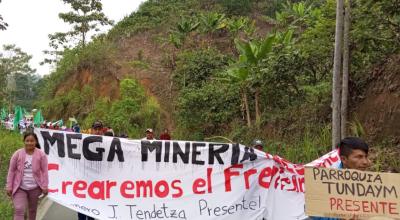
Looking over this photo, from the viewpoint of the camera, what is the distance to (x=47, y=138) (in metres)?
7.70

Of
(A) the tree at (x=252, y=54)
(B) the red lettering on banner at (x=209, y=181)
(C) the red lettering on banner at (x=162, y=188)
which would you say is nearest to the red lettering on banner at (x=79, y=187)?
(C) the red lettering on banner at (x=162, y=188)

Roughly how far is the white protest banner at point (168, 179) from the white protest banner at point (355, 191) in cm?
314

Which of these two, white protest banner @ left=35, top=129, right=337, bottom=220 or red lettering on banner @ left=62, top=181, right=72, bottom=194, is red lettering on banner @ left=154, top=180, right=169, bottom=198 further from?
red lettering on banner @ left=62, top=181, right=72, bottom=194

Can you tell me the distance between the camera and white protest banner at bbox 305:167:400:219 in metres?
4.11

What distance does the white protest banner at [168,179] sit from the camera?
7293mm

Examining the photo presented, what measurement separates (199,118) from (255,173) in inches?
644

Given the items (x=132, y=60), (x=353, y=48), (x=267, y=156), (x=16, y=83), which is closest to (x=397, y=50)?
(x=353, y=48)

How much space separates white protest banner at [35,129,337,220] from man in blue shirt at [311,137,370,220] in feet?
10.8

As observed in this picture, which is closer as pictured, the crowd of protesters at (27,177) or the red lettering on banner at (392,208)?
the red lettering on banner at (392,208)

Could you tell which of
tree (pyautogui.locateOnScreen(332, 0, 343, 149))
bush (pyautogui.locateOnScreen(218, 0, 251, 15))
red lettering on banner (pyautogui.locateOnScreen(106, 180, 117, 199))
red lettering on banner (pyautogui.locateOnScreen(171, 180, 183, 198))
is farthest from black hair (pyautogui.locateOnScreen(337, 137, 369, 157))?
bush (pyautogui.locateOnScreen(218, 0, 251, 15))

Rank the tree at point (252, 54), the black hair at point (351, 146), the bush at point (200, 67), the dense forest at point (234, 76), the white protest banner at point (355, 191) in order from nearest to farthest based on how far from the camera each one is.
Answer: the black hair at point (351, 146), the white protest banner at point (355, 191), the dense forest at point (234, 76), the tree at point (252, 54), the bush at point (200, 67)

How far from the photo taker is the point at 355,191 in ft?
13.6

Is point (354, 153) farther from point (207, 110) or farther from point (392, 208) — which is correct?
point (207, 110)

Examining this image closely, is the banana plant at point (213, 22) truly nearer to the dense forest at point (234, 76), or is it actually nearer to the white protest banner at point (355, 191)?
the dense forest at point (234, 76)
